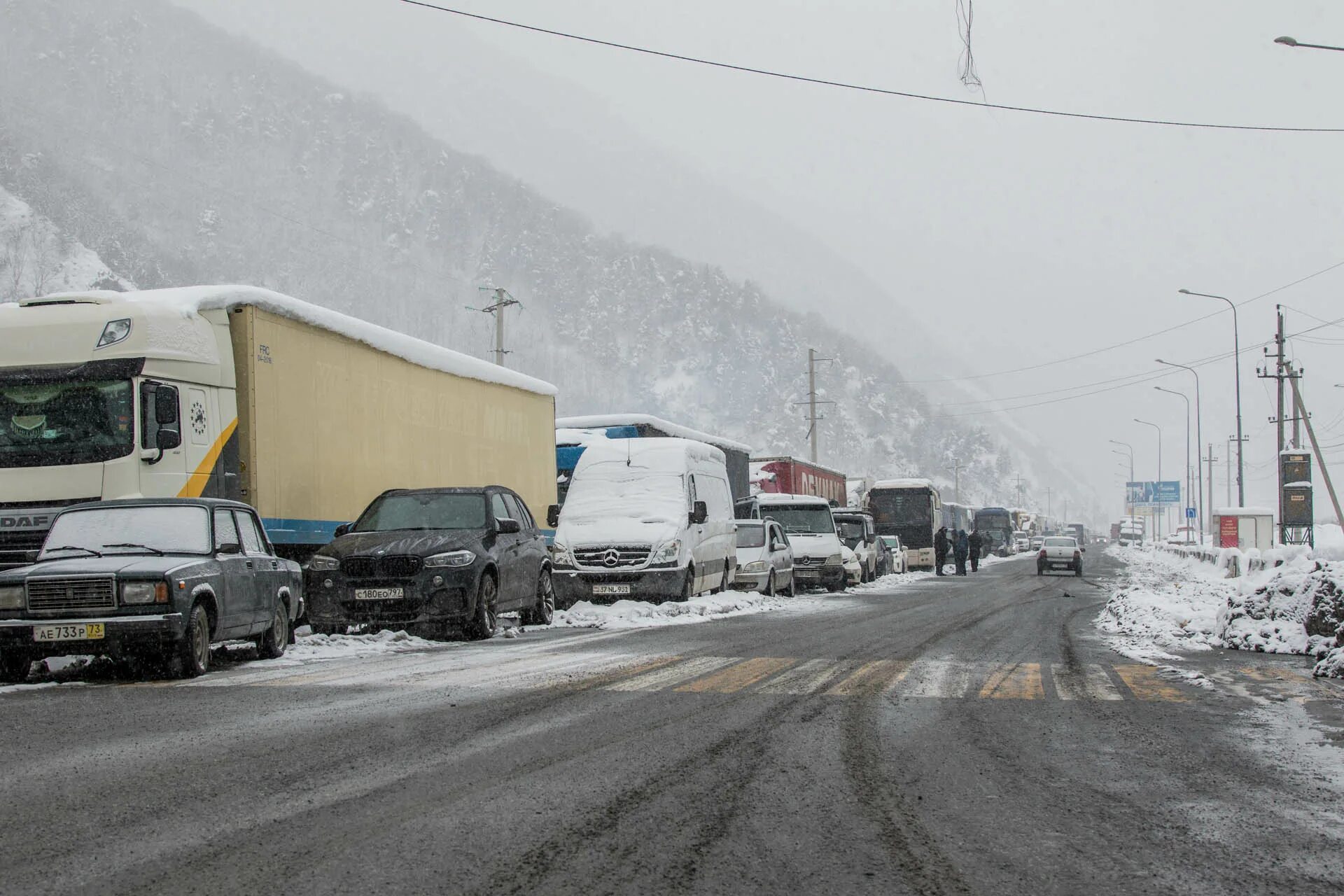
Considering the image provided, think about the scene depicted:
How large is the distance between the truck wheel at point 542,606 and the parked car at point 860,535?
18401 millimetres

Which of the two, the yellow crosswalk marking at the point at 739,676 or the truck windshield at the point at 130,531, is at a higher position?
the truck windshield at the point at 130,531

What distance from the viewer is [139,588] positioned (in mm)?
10211

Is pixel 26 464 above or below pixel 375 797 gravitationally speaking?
above

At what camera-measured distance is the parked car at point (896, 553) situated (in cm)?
4194

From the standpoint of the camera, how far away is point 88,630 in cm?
1009

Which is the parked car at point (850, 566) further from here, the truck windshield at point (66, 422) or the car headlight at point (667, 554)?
the truck windshield at point (66, 422)

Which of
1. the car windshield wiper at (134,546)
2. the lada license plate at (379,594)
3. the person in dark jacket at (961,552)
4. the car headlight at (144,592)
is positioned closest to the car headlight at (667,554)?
the lada license plate at (379,594)

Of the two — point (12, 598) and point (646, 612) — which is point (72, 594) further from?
point (646, 612)

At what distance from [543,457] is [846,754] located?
16.2 meters

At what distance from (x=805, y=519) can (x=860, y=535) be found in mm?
5169

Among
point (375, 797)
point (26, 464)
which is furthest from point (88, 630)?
point (375, 797)

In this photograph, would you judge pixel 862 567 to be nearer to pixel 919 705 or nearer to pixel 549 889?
pixel 919 705

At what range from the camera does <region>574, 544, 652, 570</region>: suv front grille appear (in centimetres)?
1886

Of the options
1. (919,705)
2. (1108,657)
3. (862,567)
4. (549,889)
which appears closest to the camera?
(549,889)
